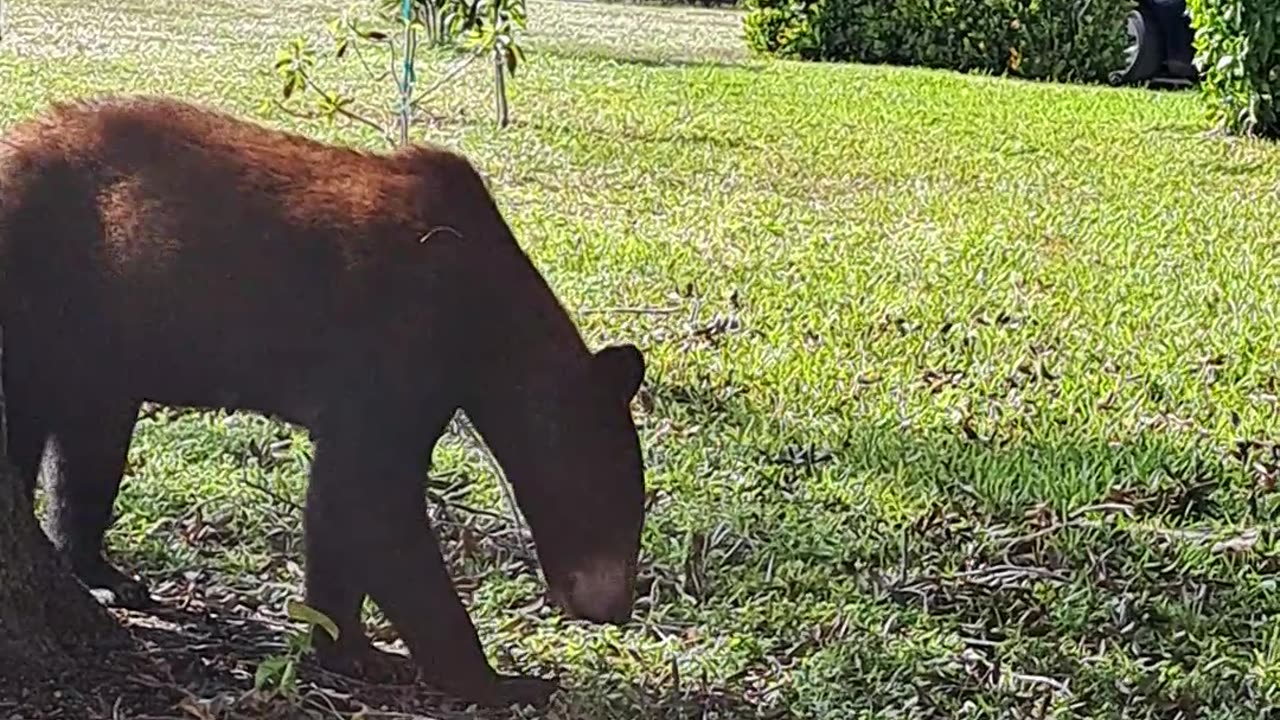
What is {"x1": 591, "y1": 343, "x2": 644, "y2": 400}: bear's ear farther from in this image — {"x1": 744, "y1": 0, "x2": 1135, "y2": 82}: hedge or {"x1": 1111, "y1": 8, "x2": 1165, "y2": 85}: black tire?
{"x1": 1111, "y1": 8, "x2": 1165, "y2": 85}: black tire

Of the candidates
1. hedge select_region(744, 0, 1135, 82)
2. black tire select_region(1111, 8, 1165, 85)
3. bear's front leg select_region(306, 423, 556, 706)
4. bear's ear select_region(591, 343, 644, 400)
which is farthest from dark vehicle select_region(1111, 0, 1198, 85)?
bear's front leg select_region(306, 423, 556, 706)

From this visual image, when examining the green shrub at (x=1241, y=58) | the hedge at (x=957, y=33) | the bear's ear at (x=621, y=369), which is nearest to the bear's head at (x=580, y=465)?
the bear's ear at (x=621, y=369)

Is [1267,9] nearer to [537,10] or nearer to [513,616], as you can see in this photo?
[513,616]

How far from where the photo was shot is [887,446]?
5.13 metres

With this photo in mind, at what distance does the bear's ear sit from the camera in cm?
321

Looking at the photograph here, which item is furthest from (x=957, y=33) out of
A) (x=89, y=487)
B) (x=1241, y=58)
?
(x=89, y=487)

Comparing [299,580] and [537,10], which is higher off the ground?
[299,580]

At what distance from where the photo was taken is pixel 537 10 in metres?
26.4

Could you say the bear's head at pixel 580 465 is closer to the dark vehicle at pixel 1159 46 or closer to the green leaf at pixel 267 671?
the green leaf at pixel 267 671

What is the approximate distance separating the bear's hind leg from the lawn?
0.22m

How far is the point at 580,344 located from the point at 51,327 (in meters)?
0.86

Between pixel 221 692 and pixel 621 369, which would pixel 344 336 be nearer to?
pixel 621 369

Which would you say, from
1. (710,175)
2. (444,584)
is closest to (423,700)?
(444,584)

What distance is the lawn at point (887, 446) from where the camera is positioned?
12.4ft
